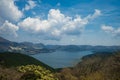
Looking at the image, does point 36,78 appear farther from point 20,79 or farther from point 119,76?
point 119,76

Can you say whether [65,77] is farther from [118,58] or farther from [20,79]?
[118,58]

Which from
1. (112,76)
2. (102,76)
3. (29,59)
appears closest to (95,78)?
(102,76)

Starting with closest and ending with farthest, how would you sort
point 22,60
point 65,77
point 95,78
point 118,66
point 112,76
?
1. point 118,66
2. point 112,76
3. point 95,78
4. point 65,77
5. point 22,60

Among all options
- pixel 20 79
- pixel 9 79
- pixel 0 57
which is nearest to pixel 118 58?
pixel 20 79

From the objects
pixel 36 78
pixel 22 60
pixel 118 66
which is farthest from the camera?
pixel 22 60

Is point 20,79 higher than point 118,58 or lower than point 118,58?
lower

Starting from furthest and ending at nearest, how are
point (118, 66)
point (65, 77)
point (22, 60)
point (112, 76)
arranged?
point (22, 60), point (65, 77), point (112, 76), point (118, 66)

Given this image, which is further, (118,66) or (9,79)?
(9,79)

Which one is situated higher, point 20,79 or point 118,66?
point 118,66

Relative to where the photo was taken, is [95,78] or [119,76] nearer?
[119,76]
